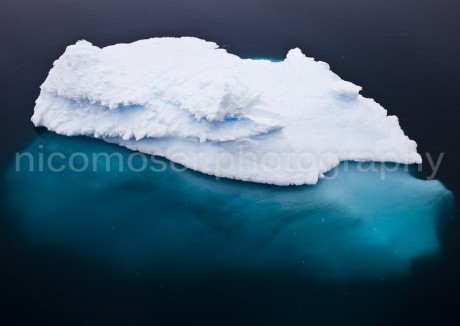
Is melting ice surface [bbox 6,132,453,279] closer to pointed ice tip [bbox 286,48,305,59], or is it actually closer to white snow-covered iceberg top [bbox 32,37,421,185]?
white snow-covered iceberg top [bbox 32,37,421,185]

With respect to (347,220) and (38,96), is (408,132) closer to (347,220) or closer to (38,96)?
(347,220)

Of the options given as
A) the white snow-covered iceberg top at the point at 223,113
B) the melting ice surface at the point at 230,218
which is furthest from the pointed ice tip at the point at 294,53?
the melting ice surface at the point at 230,218

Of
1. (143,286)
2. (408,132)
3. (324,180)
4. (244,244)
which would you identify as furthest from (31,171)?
(408,132)

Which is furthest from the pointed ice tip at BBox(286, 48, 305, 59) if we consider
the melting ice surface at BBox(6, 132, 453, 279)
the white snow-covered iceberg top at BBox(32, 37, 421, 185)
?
the melting ice surface at BBox(6, 132, 453, 279)

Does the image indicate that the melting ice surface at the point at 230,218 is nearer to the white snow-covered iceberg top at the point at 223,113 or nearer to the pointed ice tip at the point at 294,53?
the white snow-covered iceberg top at the point at 223,113

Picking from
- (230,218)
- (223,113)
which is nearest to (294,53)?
(223,113)

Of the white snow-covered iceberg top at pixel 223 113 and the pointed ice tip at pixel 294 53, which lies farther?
the pointed ice tip at pixel 294 53

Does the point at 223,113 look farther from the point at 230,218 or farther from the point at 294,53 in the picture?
the point at 294,53
